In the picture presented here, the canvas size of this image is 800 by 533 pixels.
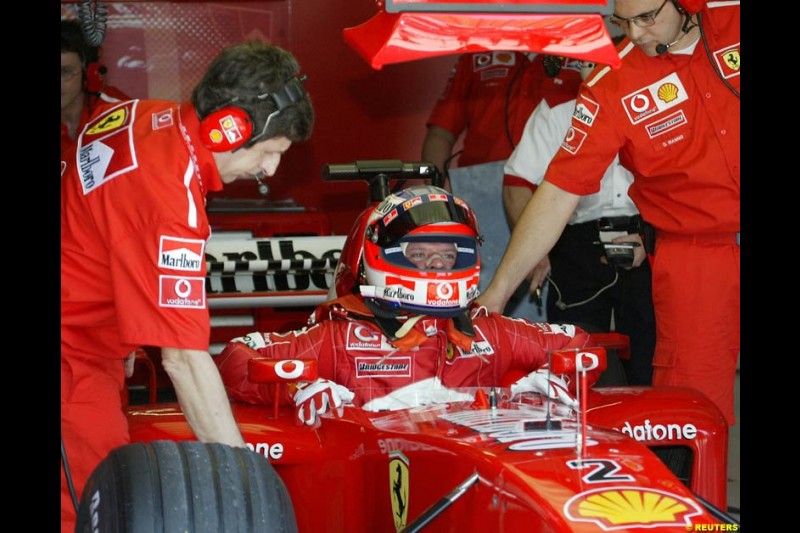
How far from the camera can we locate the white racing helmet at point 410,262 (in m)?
4.30

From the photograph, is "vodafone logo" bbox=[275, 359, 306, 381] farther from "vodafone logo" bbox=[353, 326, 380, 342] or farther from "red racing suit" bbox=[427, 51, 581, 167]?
"red racing suit" bbox=[427, 51, 581, 167]

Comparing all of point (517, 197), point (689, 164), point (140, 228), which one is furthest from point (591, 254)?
point (140, 228)

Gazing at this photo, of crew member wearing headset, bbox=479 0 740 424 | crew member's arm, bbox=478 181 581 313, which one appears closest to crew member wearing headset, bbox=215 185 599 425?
crew member's arm, bbox=478 181 581 313

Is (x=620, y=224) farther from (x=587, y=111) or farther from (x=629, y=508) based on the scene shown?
(x=629, y=508)

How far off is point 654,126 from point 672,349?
82cm

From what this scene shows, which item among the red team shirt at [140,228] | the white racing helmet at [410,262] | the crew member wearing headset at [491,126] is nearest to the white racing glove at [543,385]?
the white racing helmet at [410,262]

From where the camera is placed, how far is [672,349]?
4.65 meters

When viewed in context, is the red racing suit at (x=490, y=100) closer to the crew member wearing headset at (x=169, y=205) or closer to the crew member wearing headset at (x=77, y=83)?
the crew member wearing headset at (x=77, y=83)

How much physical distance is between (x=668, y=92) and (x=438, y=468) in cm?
193

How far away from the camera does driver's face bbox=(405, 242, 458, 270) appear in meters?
4.48

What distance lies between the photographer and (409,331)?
4.46m

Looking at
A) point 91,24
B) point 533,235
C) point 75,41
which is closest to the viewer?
point 533,235

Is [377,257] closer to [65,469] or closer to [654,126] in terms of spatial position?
[654,126]

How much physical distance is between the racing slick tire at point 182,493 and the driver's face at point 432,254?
1.54m
